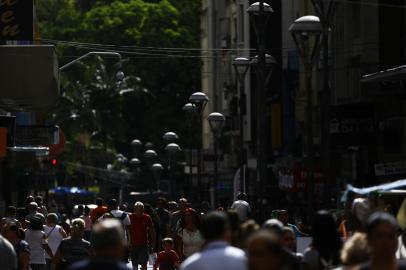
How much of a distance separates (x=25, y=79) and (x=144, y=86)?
176ft

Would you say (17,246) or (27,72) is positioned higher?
(27,72)

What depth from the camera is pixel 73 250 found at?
1930 cm

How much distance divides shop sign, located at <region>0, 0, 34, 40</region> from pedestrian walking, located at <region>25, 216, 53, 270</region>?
7.96 metres

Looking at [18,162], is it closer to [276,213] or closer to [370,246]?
[276,213]

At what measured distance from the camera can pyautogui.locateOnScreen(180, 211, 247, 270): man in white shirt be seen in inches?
388

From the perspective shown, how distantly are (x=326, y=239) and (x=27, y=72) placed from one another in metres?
16.3

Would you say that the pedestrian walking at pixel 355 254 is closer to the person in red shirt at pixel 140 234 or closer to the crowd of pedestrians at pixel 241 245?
the crowd of pedestrians at pixel 241 245

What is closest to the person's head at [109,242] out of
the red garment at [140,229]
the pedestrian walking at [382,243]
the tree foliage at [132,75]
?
the pedestrian walking at [382,243]

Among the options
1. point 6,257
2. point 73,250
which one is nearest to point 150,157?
point 73,250

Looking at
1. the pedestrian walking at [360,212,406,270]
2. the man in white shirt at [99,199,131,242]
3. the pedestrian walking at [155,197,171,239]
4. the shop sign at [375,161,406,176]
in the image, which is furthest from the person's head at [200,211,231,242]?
the pedestrian walking at [155,197,171,239]

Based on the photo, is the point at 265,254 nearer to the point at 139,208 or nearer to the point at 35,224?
the point at 35,224

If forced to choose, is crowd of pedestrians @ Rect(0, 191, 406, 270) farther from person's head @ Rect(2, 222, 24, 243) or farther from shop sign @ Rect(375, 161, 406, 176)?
shop sign @ Rect(375, 161, 406, 176)

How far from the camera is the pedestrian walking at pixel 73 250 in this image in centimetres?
1922

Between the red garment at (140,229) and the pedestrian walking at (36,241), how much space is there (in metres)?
4.98
